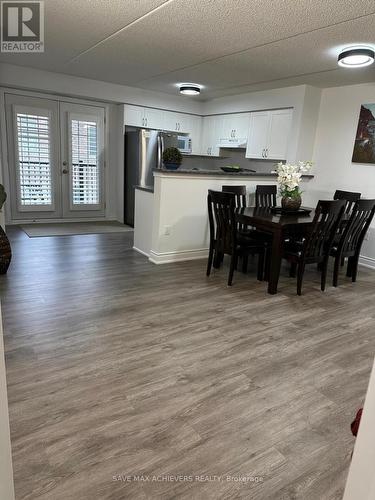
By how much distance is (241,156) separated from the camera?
6.71 meters

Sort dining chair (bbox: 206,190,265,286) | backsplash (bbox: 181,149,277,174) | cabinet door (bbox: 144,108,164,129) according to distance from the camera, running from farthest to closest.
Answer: cabinet door (bbox: 144,108,164,129) < backsplash (bbox: 181,149,277,174) < dining chair (bbox: 206,190,265,286)

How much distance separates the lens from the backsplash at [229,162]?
6.18m

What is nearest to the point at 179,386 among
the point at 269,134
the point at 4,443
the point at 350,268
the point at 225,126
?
the point at 4,443

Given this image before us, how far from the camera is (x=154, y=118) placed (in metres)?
6.54

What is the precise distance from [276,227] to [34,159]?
4.51 m

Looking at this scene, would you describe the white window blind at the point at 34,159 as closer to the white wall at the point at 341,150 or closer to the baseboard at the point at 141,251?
the baseboard at the point at 141,251

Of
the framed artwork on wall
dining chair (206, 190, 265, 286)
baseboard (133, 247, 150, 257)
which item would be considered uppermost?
the framed artwork on wall

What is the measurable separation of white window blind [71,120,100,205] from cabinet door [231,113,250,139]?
2582 millimetres

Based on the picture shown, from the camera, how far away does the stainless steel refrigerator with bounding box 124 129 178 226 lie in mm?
6028

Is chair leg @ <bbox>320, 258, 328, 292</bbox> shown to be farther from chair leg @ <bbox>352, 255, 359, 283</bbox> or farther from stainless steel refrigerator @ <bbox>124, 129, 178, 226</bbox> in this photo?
stainless steel refrigerator @ <bbox>124, 129, 178, 226</bbox>

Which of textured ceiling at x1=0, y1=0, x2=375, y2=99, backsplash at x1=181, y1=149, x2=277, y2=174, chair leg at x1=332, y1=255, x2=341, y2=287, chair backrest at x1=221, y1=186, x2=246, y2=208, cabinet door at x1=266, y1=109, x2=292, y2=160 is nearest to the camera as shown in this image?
textured ceiling at x1=0, y1=0, x2=375, y2=99

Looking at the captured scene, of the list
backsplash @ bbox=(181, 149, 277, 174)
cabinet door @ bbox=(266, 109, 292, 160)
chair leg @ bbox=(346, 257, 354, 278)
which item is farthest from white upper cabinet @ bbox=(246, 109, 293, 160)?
chair leg @ bbox=(346, 257, 354, 278)

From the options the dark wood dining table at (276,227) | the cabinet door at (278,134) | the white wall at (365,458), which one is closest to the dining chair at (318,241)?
the dark wood dining table at (276,227)

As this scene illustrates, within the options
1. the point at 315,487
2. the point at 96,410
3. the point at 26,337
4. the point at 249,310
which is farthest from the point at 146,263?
the point at 315,487
